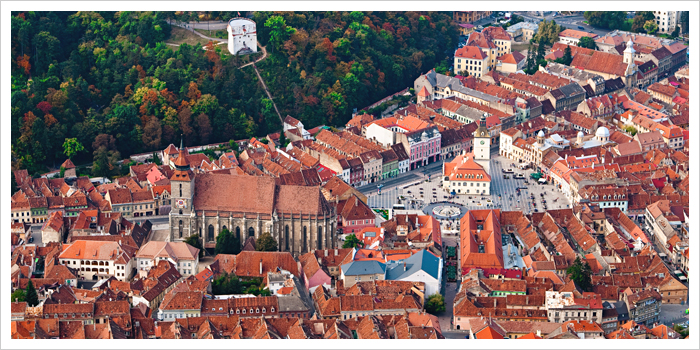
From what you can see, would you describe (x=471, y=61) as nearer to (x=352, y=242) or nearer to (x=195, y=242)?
(x=352, y=242)

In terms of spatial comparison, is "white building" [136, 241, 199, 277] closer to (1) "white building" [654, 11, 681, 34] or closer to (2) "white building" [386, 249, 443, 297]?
(2) "white building" [386, 249, 443, 297]

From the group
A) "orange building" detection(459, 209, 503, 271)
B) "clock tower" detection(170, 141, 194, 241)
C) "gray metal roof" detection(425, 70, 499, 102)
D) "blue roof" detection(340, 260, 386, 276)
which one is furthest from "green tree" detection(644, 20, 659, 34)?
"clock tower" detection(170, 141, 194, 241)

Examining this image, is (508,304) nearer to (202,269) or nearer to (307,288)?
(307,288)

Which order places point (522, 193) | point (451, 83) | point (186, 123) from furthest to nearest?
point (451, 83) → point (186, 123) → point (522, 193)

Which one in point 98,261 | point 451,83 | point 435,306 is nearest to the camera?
point 435,306

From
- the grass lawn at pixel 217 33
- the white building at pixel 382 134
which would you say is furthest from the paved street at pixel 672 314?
the grass lawn at pixel 217 33

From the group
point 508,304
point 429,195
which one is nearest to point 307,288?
point 508,304

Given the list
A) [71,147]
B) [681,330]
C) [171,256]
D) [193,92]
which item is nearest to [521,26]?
[193,92]
